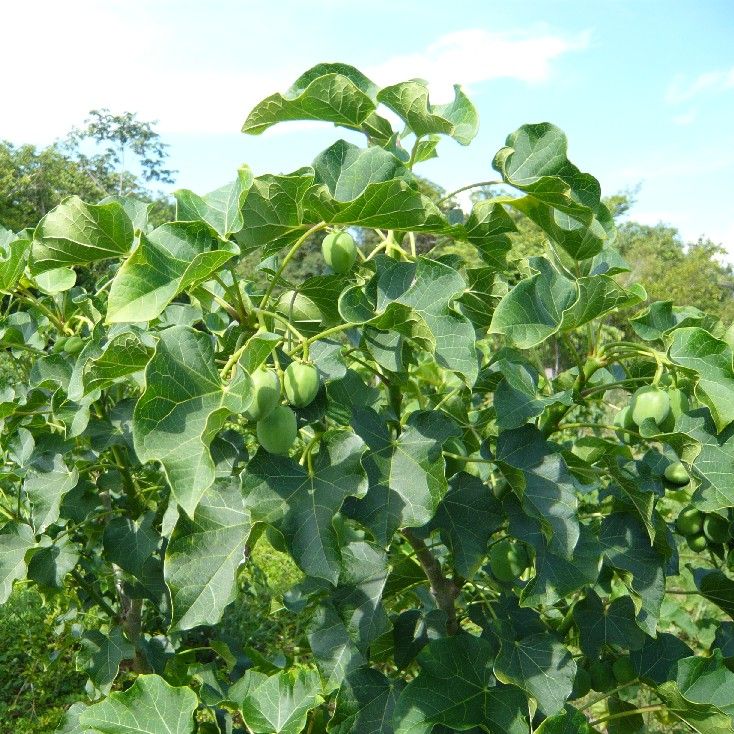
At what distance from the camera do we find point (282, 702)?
119 centimetres

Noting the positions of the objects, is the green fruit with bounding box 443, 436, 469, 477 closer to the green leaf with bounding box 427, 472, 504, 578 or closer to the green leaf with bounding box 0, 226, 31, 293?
the green leaf with bounding box 427, 472, 504, 578

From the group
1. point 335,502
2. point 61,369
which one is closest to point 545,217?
point 335,502

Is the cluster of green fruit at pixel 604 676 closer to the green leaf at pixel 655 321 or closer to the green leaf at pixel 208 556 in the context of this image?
the green leaf at pixel 655 321

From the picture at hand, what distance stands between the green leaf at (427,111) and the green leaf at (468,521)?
0.57m

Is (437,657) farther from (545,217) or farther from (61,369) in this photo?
(61,369)

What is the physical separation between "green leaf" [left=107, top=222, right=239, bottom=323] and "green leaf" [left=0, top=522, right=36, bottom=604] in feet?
3.01

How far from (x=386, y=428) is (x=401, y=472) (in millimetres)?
80

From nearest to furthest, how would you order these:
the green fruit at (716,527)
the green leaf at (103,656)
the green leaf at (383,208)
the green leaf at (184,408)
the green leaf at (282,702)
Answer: the green leaf at (184,408)
the green leaf at (383,208)
the green leaf at (282,702)
the green fruit at (716,527)
the green leaf at (103,656)

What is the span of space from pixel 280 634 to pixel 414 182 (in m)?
2.81

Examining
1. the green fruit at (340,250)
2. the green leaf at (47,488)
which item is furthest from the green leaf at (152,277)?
the green leaf at (47,488)

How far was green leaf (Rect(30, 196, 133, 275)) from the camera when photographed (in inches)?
40.5

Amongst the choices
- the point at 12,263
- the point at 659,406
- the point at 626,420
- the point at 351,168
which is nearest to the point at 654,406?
the point at 659,406

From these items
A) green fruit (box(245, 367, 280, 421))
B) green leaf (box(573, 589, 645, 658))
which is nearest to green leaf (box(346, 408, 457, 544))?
green fruit (box(245, 367, 280, 421))

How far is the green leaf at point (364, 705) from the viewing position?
1279 mm
